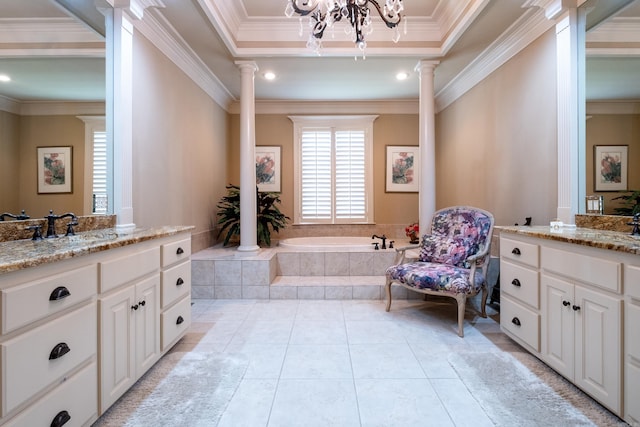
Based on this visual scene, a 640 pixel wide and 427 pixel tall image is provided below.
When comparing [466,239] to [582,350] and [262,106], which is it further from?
[262,106]

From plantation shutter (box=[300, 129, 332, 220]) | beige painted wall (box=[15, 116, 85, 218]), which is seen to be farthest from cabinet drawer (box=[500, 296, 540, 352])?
plantation shutter (box=[300, 129, 332, 220])

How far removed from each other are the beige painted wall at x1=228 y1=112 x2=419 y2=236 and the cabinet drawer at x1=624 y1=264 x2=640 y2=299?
400 centimetres

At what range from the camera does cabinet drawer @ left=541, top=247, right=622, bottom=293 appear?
145 cm

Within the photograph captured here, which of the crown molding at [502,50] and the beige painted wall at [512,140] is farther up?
the crown molding at [502,50]

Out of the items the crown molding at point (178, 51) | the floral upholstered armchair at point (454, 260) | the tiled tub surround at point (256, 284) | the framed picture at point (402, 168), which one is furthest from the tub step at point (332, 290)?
the crown molding at point (178, 51)

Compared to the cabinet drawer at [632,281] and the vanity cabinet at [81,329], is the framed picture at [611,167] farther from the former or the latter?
the vanity cabinet at [81,329]

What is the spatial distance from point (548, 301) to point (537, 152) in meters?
1.56

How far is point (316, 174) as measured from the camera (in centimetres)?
536

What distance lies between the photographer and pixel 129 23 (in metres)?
2.36

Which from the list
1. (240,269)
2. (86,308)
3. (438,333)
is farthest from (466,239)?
(86,308)

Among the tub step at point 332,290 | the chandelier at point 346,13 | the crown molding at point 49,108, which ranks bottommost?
the tub step at point 332,290

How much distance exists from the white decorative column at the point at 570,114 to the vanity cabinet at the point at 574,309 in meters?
0.61

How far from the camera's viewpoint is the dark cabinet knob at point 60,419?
1157 millimetres

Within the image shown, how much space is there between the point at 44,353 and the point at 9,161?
3.60 feet
